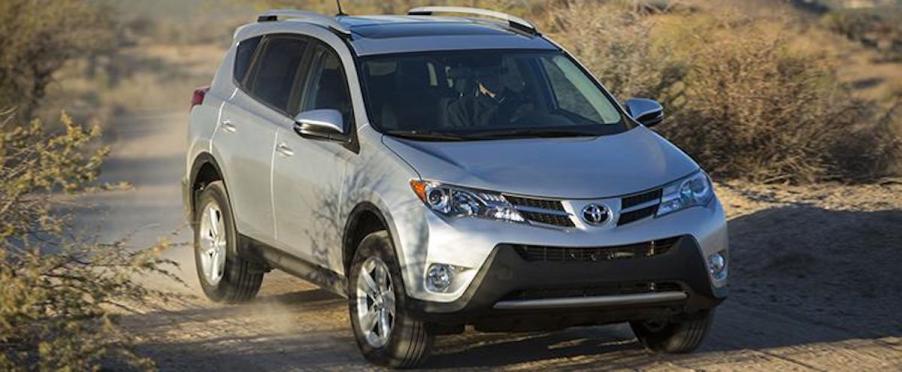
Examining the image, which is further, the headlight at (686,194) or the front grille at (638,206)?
the headlight at (686,194)

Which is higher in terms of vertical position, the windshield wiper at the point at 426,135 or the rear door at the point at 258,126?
the windshield wiper at the point at 426,135

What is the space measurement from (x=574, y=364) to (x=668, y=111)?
6537 mm

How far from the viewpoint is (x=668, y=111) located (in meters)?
14.8

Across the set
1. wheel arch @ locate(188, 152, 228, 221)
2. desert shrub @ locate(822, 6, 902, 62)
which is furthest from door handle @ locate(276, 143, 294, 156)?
desert shrub @ locate(822, 6, 902, 62)

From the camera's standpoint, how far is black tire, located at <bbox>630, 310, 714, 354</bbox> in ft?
28.0

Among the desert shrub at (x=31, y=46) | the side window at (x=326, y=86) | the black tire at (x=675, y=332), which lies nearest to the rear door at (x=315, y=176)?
the side window at (x=326, y=86)

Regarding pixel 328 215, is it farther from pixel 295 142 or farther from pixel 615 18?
pixel 615 18

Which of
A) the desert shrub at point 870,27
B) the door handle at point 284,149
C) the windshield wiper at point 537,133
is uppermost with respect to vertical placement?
the windshield wiper at point 537,133

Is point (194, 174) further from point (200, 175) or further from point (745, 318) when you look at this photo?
point (745, 318)

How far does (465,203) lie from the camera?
25.7 ft

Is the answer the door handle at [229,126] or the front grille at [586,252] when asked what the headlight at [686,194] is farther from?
the door handle at [229,126]

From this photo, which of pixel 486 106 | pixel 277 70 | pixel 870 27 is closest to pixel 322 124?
pixel 486 106

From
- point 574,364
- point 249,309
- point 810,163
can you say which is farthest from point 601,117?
point 810,163

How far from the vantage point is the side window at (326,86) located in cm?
907
